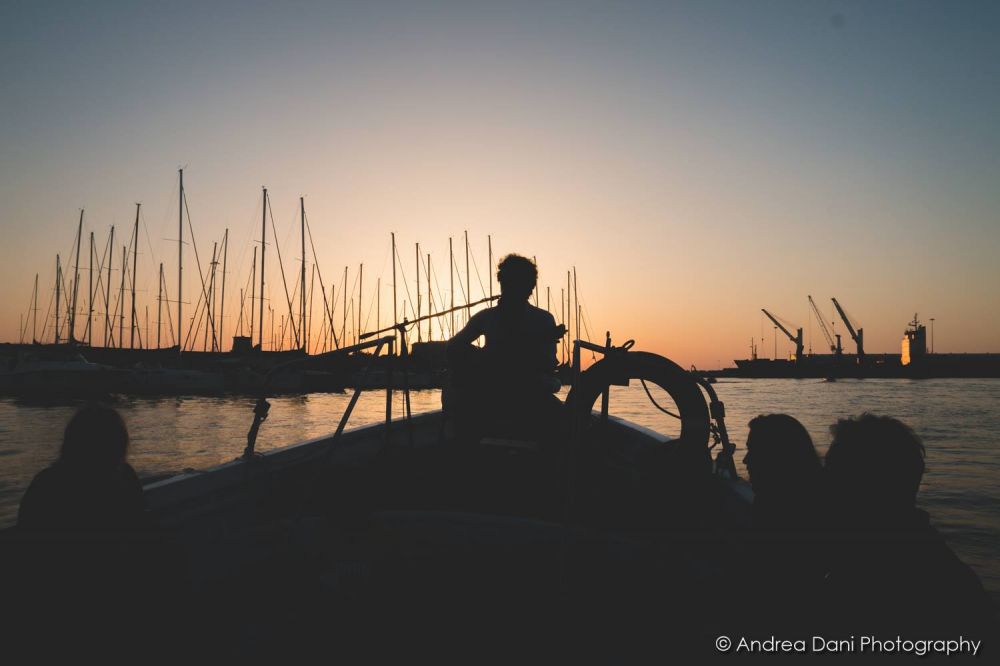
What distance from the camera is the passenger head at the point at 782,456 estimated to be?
2.81 metres

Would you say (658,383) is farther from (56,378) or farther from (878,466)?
(56,378)

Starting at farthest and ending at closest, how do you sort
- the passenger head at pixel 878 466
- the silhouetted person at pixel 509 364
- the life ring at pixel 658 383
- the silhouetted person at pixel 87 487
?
the silhouetted person at pixel 509 364, the life ring at pixel 658 383, the silhouetted person at pixel 87 487, the passenger head at pixel 878 466

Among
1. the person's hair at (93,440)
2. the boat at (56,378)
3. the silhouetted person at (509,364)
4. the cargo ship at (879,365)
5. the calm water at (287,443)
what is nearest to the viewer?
the person's hair at (93,440)

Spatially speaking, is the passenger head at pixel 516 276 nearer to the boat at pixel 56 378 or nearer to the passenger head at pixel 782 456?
the passenger head at pixel 782 456

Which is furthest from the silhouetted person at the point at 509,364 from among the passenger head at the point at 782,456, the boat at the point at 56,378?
the boat at the point at 56,378

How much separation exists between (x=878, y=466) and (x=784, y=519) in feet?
1.95

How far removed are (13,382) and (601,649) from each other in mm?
44645

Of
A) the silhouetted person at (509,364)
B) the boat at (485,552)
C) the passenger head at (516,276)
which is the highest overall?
the passenger head at (516,276)

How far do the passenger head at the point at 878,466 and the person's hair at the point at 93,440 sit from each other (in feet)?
10.6

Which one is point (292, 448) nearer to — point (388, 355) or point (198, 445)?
point (388, 355)

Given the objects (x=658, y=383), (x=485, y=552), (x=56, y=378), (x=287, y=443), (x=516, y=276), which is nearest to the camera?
(x=485, y=552)

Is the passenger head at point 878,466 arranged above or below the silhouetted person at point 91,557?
above

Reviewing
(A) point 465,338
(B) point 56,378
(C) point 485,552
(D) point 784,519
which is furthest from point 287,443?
(B) point 56,378

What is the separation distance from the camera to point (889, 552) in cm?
225
